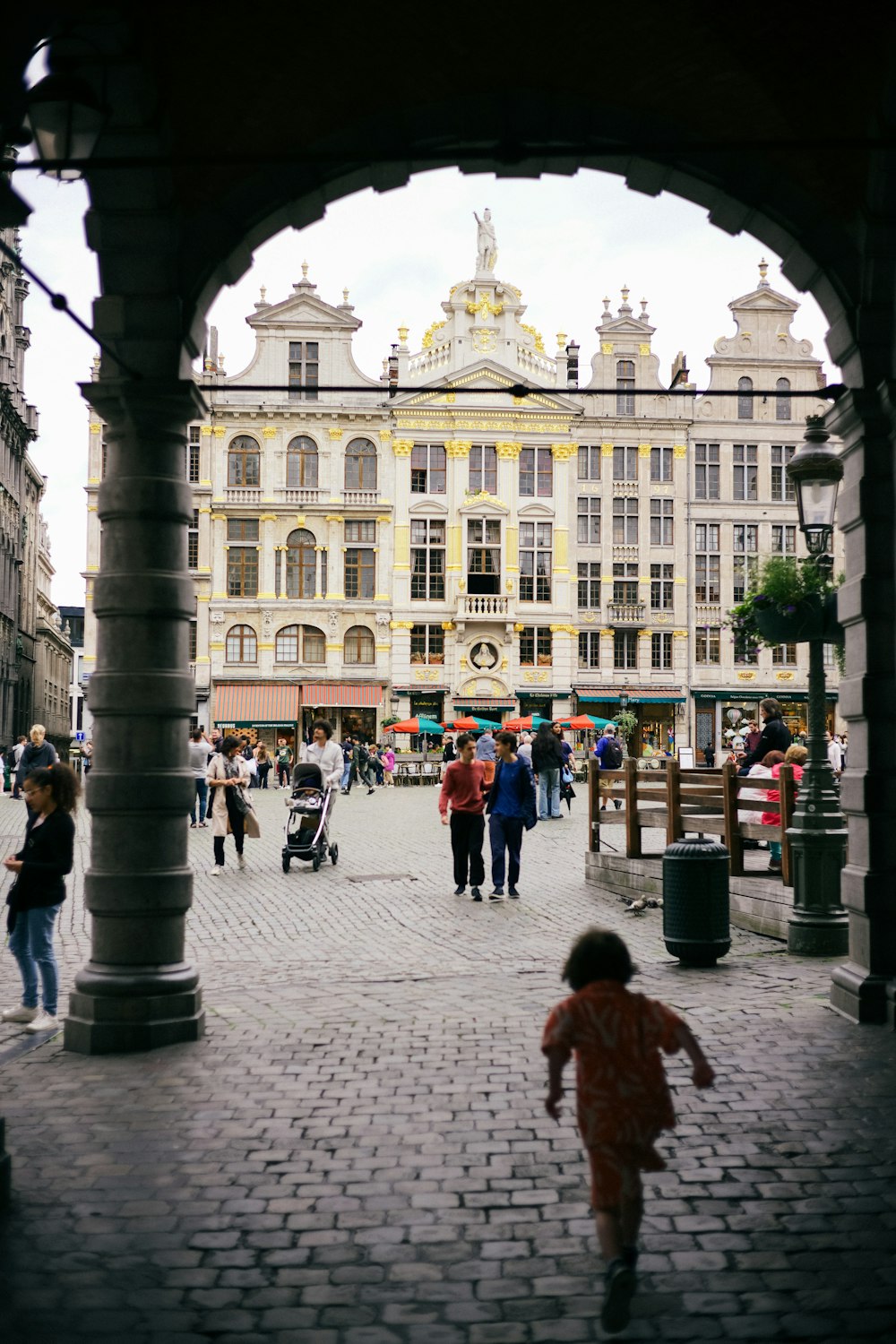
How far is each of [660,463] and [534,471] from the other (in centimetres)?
544

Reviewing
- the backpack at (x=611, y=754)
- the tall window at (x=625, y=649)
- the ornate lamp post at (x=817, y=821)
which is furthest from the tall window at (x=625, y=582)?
the ornate lamp post at (x=817, y=821)

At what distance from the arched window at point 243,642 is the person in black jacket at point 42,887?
138 ft

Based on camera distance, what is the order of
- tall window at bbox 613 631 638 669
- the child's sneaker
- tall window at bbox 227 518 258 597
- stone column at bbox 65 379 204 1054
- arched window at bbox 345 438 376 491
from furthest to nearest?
tall window at bbox 613 631 638 669
arched window at bbox 345 438 376 491
tall window at bbox 227 518 258 597
stone column at bbox 65 379 204 1054
the child's sneaker

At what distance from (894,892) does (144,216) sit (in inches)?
229

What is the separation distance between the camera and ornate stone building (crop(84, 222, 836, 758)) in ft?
162

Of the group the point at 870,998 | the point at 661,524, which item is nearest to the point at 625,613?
the point at 661,524

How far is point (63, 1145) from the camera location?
199 inches

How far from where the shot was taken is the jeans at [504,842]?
43.6ft

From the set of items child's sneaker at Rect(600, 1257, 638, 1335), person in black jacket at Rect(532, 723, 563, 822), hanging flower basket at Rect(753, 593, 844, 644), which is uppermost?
hanging flower basket at Rect(753, 593, 844, 644)

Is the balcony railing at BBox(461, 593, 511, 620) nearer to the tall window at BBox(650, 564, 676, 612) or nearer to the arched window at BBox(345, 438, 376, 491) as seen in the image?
the arched window at BBox(345, 438, 376, 491)

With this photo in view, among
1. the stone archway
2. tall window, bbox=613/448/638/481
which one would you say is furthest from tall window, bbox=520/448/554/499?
the stone archway

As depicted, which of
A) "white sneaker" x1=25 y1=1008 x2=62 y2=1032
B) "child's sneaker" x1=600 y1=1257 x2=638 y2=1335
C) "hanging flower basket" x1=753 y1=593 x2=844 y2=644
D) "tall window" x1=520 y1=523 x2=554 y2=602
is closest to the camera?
"child's sneaker" x1=600 y1=1257 x2=638 y2=1335

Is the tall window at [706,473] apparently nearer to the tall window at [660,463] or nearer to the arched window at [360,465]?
the tall window at [660,463]

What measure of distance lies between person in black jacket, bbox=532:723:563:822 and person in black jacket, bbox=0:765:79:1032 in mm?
16430
